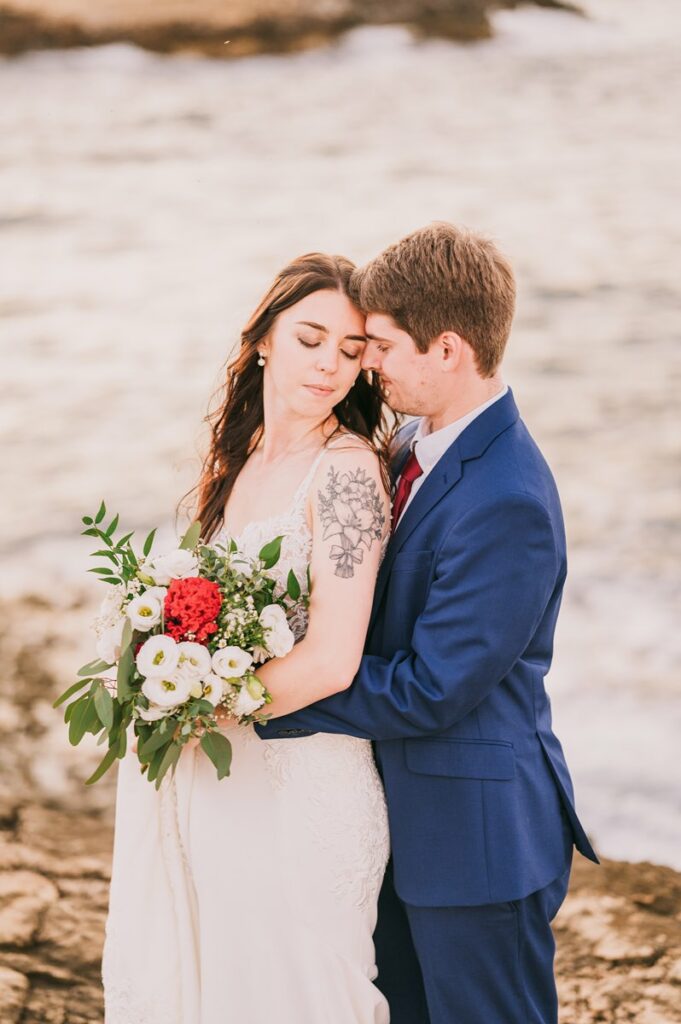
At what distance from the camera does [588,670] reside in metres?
5.30

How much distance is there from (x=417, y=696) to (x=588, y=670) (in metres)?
3.28

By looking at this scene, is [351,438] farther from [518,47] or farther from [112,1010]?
[518,47]

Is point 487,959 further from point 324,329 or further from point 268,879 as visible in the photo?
point 324,329

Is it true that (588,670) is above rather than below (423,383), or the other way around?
below

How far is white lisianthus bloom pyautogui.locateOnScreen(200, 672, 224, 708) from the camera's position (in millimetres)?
2088

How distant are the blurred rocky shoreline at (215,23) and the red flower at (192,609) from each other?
4.84 m

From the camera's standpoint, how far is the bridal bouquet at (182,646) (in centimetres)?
208

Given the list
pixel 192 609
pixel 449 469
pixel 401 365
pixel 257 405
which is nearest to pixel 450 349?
pixel 401 365

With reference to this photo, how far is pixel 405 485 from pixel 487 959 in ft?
3.23

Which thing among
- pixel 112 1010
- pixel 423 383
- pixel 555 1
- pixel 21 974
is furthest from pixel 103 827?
pixel 555 1

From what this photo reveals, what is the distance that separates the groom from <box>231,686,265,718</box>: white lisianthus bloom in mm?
176

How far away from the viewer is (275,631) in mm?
2156

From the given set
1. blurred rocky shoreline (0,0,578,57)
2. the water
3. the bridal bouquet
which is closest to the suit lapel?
the bridal bouquet

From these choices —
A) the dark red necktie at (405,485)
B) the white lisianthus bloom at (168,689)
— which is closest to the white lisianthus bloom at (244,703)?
the white lisianthus bloom at (168,689)
